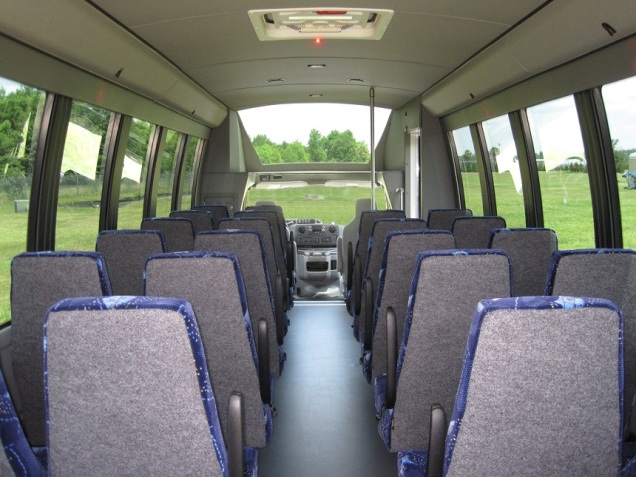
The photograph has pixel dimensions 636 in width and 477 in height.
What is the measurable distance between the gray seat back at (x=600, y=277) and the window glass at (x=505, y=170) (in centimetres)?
469

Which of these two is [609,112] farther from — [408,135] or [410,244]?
[408,135]

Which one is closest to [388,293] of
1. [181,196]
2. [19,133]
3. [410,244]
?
[410,244]

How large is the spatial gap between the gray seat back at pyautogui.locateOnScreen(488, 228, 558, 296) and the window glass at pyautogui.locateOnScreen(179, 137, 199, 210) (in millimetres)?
7523

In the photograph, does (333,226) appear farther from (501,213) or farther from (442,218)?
(442,218)

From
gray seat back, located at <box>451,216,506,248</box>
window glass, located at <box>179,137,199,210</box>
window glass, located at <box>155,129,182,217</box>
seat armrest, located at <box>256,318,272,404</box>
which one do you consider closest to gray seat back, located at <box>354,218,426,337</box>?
gray seat back, located at <box>451,216,506,248</box>

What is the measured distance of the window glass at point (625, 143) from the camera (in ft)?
15.2

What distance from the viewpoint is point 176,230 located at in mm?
4887

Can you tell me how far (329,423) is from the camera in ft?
13.5

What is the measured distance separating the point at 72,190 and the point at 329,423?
3.17 m

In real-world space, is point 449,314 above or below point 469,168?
below

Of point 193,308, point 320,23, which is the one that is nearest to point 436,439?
point 193,308

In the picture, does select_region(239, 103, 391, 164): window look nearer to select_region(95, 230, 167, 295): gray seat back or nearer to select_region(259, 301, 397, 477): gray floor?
select_region(259, 301, 397, 477): gray floor

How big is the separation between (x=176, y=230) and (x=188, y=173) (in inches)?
240

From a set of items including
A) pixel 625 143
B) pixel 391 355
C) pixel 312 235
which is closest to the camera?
pixel 391 355
